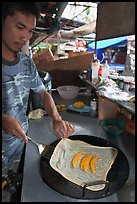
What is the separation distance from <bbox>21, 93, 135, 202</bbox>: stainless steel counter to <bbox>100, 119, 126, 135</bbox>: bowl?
0.12 ft

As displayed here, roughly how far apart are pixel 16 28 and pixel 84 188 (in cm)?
110

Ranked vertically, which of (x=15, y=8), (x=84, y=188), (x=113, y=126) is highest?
(x=15, y=8)

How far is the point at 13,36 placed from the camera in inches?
46.3

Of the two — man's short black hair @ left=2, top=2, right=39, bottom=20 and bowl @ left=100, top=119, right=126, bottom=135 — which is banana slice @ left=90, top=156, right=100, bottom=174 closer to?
bowl @ left=100, top=119, right=126, bottom=135

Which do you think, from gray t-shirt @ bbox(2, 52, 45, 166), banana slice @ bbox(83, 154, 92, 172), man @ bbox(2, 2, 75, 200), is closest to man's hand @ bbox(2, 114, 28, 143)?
man @ bbox(2, 2, 75, 200)

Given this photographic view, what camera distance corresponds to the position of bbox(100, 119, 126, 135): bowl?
1278mm

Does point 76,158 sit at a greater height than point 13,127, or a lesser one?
lesser

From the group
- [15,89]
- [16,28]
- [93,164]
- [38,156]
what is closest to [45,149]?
[38,156]

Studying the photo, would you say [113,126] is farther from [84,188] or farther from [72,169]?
[84,188]

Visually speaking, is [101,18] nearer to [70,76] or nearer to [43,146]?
[70,76]

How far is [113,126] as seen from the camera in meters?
1.36

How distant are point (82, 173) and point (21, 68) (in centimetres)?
91

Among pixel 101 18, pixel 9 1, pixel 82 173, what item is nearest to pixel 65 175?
pixel 82 173

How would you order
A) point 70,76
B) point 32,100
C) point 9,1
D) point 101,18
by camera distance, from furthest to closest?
point 70,76 < point 101,18 < point 32,100 < point 9,1
